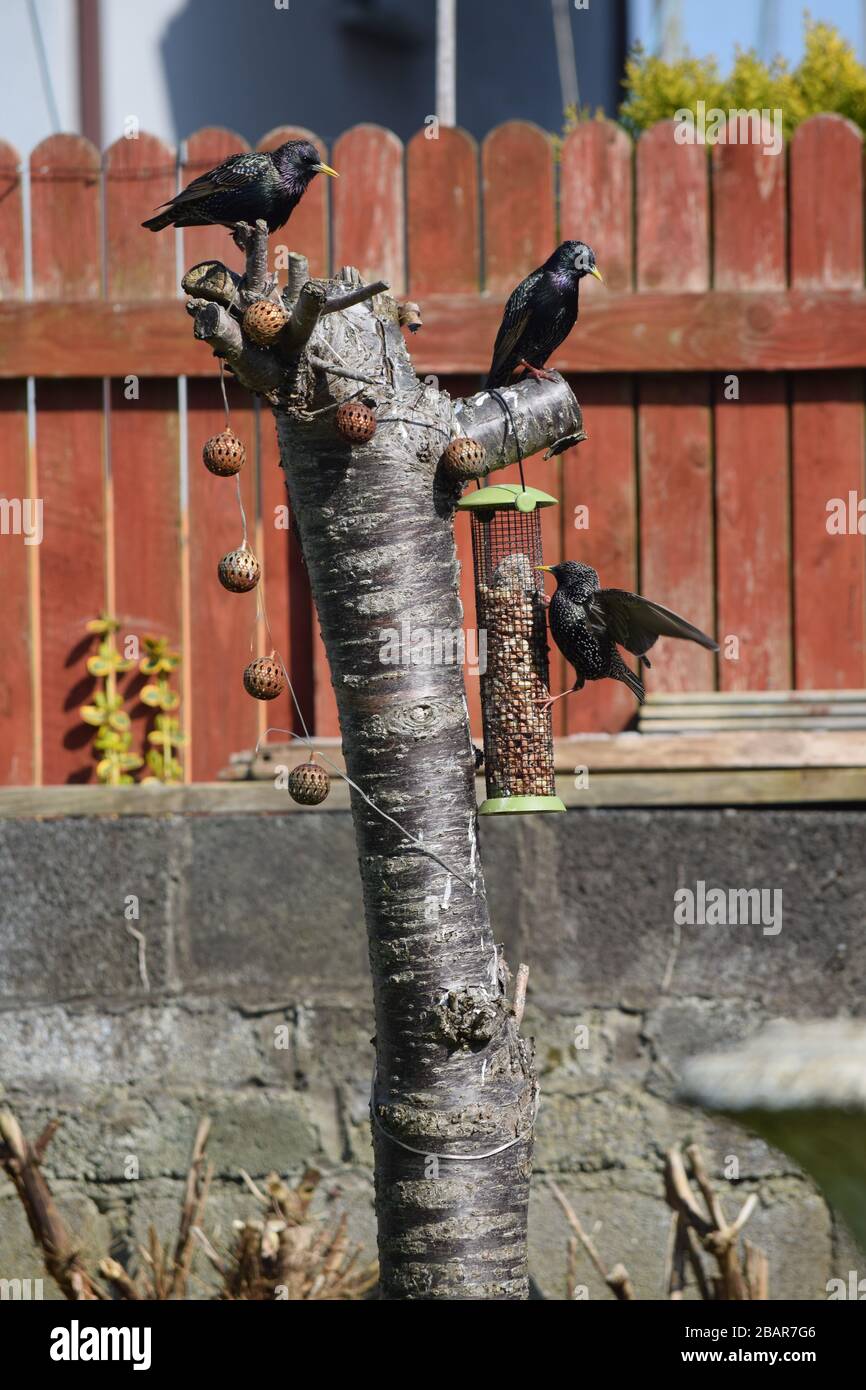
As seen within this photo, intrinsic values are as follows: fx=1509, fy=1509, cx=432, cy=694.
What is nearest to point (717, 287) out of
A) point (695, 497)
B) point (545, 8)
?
point (695, 497)

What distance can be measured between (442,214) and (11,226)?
1.27m

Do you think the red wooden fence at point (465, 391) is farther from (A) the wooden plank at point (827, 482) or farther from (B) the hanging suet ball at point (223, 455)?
(B) the hanging suet ball at point (223, 455)

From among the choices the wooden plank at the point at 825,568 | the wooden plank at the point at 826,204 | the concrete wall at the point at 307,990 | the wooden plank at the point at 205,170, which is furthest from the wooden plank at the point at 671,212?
the concrete wall at the point at 307,990

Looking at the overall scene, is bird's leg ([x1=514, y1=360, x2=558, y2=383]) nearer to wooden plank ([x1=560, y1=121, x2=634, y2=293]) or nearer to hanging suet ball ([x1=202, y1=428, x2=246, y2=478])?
hanging suet ball ([x1=202, y1=428, x2=246, y2=478])

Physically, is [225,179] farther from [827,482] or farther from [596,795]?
[827,482]

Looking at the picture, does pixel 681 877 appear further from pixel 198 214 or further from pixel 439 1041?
pixel 198 214

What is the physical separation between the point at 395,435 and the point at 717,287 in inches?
96.2

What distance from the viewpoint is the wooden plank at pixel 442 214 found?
14.4ft

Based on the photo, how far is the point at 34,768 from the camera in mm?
4316

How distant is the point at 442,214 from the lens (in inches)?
174

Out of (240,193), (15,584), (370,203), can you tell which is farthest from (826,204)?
(15,584)

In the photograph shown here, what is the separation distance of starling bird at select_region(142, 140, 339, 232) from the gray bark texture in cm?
28

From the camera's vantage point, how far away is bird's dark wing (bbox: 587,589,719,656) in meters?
2.45

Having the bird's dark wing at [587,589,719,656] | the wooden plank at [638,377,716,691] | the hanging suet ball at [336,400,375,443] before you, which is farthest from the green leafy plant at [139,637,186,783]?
the hanging suet ball at [336,400,375,443]
